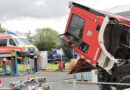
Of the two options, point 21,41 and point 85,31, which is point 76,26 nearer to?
point 85,31

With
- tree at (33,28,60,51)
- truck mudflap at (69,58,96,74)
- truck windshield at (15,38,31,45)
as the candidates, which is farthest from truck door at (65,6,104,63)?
tree at (33,28,60,51)

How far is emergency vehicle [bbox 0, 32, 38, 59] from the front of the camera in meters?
19.8

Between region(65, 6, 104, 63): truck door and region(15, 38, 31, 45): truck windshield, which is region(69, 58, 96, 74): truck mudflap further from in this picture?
region(15, 38, 31, 45): truck windshield

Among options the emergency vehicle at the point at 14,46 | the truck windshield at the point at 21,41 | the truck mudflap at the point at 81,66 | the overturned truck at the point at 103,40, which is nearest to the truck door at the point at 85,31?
the overturned truck at the point at 103,40

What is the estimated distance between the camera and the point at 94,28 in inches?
282

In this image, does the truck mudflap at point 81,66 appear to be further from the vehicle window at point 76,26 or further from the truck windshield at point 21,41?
the truck windshield at point 21,41

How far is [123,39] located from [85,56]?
1.50 metres

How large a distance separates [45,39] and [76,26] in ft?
208

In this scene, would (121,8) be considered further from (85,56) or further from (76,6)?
(85,56)

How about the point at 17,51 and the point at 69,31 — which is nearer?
the point at 69,31

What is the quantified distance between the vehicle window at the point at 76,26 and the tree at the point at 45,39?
5849cm

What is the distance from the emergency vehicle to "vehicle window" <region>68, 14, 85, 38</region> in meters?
12.5

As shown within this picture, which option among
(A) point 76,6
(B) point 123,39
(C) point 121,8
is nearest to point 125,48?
(B) point 123,39

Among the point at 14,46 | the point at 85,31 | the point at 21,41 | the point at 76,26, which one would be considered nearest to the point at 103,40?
the point at 85,31
